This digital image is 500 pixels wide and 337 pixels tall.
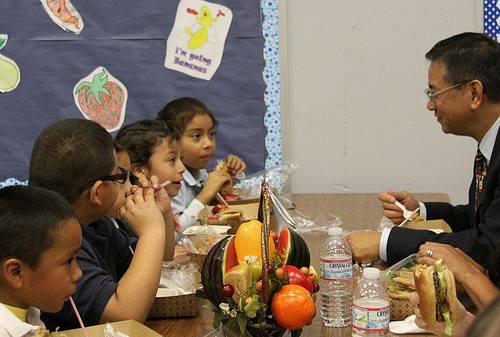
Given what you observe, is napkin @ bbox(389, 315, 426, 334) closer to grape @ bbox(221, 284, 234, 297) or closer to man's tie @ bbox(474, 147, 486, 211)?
grape @ bbox(221, 284, 234, 297)

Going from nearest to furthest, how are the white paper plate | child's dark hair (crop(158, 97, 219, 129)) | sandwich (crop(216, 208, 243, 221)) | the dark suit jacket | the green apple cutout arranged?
the dark suit jacket, the white paper plate, sandwich (crop(216, 208, 243, 221)), child's dark hair (crop(158, 97, 219, 129)), the green apple cutout

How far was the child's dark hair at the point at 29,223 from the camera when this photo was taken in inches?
44.3

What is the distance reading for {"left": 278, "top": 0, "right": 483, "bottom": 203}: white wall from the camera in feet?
10.9

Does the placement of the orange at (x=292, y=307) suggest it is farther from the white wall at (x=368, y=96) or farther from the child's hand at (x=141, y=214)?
the white wall at (x=368, y=96)

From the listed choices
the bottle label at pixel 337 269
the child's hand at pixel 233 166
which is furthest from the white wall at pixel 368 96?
the bottle label at pixel 337 269

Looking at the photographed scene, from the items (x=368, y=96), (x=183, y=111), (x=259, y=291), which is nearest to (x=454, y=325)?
(x=259, y=291)

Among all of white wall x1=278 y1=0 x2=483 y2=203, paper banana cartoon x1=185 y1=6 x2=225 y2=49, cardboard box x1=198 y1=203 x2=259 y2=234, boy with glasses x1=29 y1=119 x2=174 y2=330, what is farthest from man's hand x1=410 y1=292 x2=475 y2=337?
paper banana cartoon x1=185 y1=6 x2=225 y2=49

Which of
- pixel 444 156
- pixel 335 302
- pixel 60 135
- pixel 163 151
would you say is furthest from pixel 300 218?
pixel 444 156

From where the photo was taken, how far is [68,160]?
1.43 meters

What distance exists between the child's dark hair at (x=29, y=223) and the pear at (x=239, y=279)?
0.36m

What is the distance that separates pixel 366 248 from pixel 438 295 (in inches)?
26.6

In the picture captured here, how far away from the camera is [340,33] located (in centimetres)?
339

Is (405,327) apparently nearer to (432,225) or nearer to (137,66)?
(432,225)

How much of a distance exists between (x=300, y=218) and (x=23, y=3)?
2285 mm
